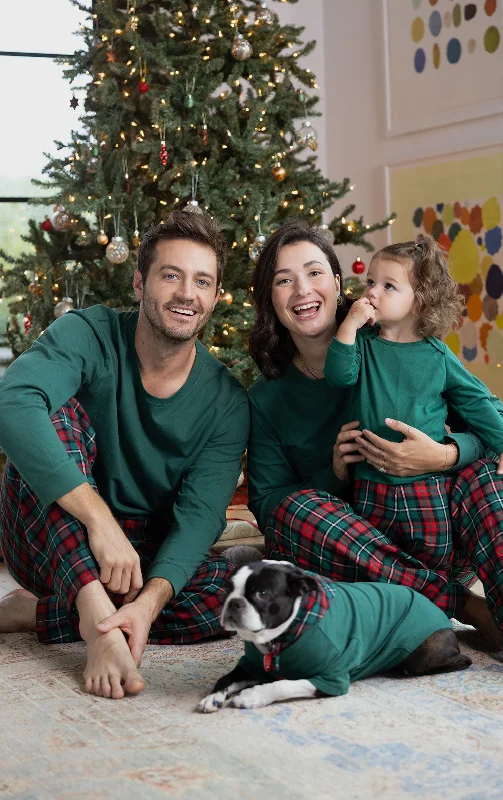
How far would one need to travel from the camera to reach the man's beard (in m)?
2.41

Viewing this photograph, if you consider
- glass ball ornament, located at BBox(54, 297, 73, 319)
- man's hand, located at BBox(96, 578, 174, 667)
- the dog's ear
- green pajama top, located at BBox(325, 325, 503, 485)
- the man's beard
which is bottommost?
man's hand, located at BBox(96, 578, 174, 667)

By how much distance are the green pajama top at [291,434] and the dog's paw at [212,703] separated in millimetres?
686

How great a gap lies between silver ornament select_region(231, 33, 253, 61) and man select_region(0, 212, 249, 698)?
1745mm

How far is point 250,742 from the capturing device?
68.4 inches

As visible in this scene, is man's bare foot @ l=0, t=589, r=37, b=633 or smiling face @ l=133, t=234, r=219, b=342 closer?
smiling face @ l=133, t=234, r=219, b=342

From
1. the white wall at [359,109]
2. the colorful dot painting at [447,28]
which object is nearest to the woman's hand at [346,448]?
the colorful dot painting at [447,28]

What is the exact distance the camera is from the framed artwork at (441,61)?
449 cm

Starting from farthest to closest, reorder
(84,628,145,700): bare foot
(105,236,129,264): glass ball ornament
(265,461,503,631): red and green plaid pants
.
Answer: (105,236,129,264): glass ball ornament → (265,461,503,631): red and green plaid pants → (84,628,145,700): bare foot

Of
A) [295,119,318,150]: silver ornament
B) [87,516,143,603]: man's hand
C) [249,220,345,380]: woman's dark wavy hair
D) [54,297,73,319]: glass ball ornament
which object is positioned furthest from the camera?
[295,119,318,150]: silver ornament

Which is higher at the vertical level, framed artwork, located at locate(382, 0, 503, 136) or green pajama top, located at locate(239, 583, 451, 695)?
framed artwork, located at locate(382, 0, 503, 136)

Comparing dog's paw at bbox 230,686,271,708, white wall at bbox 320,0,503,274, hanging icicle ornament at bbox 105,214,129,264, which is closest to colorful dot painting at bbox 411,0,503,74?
white wall at bbox 320,0,503,274

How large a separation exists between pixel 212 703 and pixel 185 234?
114 centimetres

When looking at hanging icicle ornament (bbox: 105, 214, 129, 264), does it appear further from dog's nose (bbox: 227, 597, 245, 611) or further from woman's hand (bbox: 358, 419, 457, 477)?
dog's nose (bbox: 227, 597, 245, 611)

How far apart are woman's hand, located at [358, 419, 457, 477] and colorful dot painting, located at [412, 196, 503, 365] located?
232 centimetres
